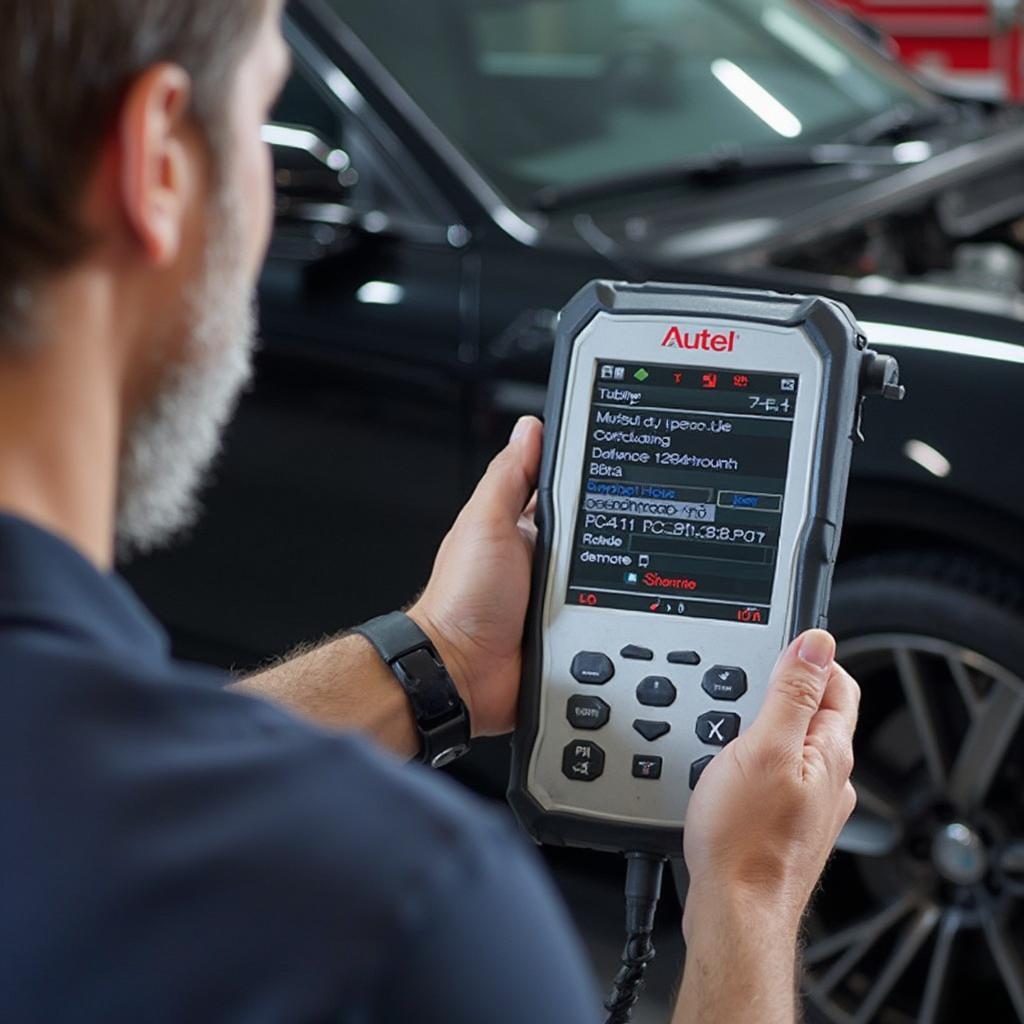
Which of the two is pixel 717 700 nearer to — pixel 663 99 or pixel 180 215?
pixel 180 215

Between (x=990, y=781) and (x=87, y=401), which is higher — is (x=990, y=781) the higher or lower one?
the lower one

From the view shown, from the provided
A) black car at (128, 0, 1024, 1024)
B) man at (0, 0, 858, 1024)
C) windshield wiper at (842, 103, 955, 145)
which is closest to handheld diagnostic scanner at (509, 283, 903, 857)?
man at (0, 0, 858, 1024)

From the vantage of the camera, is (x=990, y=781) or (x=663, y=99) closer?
(x=990, y=781)

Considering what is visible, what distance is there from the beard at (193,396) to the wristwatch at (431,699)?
0.52m

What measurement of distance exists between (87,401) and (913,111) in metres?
2.31

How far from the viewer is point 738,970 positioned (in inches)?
35.3

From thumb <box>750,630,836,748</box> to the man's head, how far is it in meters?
0.43

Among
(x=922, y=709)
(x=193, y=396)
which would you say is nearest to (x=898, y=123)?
(x=922, y=709)

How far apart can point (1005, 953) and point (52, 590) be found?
4.81ft

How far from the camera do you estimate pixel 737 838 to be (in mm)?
1003

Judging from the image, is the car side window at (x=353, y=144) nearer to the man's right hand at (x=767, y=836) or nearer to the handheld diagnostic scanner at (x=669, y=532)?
the handheld diagnostic scanner at (x=669, y=532)

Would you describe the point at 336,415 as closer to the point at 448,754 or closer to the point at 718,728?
the point at 448,754

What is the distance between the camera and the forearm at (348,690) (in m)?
1.21

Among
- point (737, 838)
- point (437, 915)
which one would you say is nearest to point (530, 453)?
point (737, 838)
